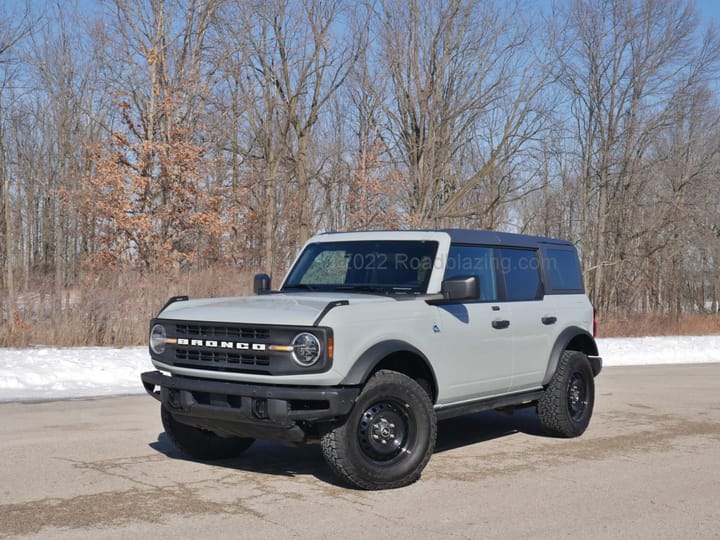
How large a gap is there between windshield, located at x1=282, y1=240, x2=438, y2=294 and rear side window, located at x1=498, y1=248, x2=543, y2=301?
1147 millimetres

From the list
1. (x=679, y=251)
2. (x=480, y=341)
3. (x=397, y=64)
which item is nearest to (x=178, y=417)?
(x=480, y=341)

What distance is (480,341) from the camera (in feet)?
25.7

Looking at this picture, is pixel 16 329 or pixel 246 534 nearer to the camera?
pixel 246 534

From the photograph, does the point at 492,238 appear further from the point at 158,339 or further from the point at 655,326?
the point at 655,326

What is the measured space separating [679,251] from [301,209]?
18.7 m

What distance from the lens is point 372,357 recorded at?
21.6ft

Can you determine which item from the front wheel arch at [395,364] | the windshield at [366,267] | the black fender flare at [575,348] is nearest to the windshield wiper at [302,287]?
the windshield at [366,267]

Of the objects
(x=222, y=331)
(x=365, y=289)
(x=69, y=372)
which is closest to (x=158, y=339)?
(x=222, y=331)

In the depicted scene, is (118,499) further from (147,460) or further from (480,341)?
(480,341)

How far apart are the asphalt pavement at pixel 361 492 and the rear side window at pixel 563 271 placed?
1674 millimetres

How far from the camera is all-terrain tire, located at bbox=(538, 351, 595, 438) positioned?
9039 millimetres

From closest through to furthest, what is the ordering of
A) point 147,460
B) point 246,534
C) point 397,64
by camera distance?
1. point 246,534
2. point 147,460
3. point 397,64

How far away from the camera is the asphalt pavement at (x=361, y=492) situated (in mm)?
5617

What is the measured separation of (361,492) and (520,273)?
3.28 metres
